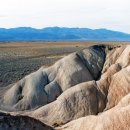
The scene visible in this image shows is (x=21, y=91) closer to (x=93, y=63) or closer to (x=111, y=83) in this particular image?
(x=93, y=63)

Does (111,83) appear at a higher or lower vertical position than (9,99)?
higher

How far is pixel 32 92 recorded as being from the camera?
4044 centimetres

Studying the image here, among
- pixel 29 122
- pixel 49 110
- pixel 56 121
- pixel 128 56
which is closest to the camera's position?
pixel 29 122

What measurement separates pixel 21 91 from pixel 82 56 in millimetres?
6736

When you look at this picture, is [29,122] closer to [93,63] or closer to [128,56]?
[128,56]

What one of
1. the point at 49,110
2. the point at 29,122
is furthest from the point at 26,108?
the point at 29,122

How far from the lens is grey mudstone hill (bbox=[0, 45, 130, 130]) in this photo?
756 inches

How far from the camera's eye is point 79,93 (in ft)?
100

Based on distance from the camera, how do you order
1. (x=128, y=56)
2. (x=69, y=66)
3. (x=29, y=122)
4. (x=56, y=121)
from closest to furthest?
(x=29, y=122), (x=56, y=121), (x=128, y=56), (x=69, y=66)

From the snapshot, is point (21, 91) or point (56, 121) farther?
point (21, 91)

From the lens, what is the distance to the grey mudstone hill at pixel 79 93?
63.0ft

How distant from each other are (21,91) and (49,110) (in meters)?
11.8

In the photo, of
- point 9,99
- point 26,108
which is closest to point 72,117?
point 26,108

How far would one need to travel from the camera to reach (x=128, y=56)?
38562 mm
